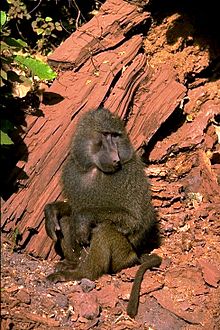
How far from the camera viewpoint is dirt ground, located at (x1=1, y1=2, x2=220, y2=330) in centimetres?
438

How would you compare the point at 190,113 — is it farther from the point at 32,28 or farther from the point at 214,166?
the point at 32,28

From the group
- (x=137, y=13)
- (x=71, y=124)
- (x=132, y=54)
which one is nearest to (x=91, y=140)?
(x=71, y=124)

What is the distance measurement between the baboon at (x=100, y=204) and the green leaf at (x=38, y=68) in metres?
0.44

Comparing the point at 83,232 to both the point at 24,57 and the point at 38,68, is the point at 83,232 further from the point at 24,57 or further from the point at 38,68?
the point at 24,57

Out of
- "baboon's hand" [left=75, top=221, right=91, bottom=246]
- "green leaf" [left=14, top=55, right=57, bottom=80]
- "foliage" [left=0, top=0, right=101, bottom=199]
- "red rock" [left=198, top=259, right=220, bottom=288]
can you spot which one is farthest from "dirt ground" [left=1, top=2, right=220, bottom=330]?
"green leaf" [left=14, top=55, right=57, bottom=80]

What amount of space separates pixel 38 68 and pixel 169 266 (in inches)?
75.4

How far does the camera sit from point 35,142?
16.5 feet

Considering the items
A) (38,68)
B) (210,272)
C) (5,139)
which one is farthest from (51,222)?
(210,272)

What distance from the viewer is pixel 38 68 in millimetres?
5035

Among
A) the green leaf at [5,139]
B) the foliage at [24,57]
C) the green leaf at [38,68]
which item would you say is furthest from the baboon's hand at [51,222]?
the green leaf at [38,68]

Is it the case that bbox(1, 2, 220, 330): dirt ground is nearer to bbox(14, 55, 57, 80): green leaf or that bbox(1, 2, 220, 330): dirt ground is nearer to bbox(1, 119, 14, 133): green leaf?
bbox(1, 119, 14, 133): green leaf

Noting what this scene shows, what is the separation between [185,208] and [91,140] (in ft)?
5.14

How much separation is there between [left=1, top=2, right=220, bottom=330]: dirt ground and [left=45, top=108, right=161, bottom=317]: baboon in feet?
0.51

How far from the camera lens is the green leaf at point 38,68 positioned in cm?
500
